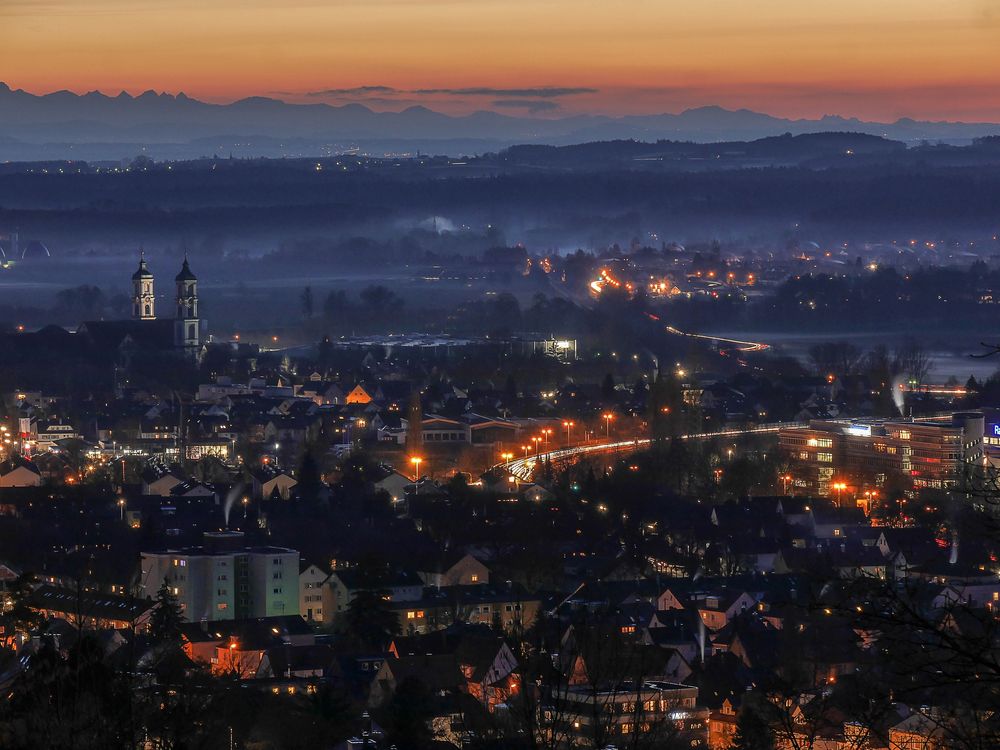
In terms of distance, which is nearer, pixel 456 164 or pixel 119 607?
pixel 119 607

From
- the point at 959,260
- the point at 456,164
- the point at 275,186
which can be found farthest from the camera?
the point at 456,164

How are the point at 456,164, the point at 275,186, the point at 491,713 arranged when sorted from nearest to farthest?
1. the point at 491,713
2. the point at 275,186
3. the point at 456,164

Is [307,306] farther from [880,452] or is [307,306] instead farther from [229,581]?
[229,581]

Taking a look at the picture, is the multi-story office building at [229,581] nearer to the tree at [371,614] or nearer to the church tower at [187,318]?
the tree at [371,614]

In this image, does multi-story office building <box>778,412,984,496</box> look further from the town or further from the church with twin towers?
the church with twin towers

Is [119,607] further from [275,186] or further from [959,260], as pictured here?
[275,186]

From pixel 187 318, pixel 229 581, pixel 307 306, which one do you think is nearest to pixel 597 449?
pixel 229 581

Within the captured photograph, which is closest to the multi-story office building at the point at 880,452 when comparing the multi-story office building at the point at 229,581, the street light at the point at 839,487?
the street light at the point at 839,487

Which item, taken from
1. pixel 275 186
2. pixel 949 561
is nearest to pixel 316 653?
pixel 949 561
